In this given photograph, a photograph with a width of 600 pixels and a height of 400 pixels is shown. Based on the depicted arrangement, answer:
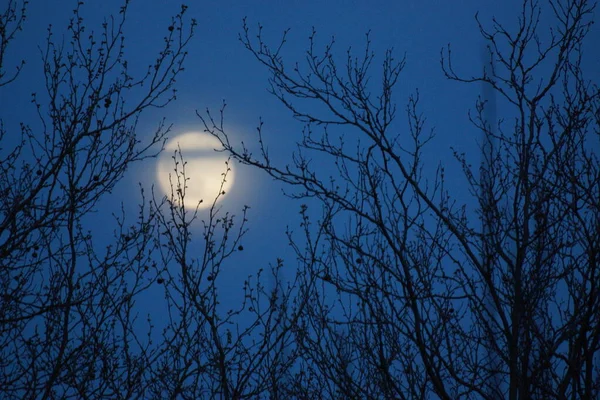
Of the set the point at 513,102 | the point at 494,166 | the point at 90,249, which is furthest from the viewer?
the point at 90,249

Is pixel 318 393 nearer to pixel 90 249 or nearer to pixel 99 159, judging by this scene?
pixel 90 249

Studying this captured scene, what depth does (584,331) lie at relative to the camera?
3486mm

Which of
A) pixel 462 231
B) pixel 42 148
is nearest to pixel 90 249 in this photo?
pixel 42 148

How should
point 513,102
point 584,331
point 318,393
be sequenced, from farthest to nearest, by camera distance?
point 318,393 < point 513,102 < point 584,331

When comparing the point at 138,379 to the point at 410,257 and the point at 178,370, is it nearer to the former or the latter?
the point at 178,370

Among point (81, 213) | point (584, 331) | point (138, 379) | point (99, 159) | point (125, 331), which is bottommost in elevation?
point (584, 331)

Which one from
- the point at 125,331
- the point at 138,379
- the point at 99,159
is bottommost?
the point at 138,379

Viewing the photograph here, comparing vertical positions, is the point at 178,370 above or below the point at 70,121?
below

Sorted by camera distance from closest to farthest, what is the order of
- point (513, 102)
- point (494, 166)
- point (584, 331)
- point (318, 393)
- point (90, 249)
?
1. point (584, 331)
2. point (513, 102)
3. point (494, 166)
4. point (90, 249)
5. point (318, 393)

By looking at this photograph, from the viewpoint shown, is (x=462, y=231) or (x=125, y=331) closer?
(x=462, y=231)

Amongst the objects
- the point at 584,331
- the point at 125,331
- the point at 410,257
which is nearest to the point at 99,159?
the point at 125,331

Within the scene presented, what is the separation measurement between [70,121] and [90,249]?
1.20 m

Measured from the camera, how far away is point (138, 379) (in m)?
4.52

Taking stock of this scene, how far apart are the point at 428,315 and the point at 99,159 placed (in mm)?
2687
